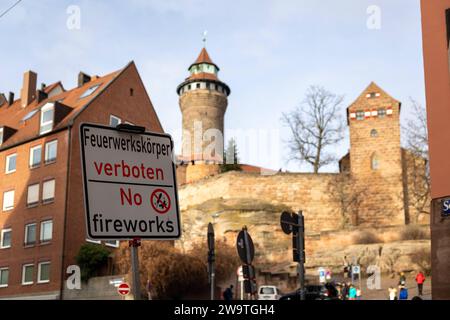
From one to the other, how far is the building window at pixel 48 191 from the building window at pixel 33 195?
0.67 meters

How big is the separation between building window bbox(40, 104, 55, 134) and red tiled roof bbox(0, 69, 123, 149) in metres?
0.62

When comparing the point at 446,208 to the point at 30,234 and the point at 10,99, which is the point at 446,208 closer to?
the point at 30,234

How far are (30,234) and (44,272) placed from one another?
3.18 m

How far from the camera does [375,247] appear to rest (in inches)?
1797

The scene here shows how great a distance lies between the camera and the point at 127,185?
3.85 metres

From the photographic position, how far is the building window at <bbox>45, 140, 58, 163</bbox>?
4116 cm

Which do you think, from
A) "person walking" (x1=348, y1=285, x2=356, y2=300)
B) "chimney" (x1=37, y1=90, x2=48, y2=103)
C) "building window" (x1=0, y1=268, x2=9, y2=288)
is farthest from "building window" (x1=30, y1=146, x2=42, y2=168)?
"person walking" (x1=348, y1=285, x2=356, y2=300)

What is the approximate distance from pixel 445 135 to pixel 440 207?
90.5 inches

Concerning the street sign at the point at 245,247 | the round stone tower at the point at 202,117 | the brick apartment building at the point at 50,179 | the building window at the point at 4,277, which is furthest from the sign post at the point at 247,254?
the round stone tower at the point at 202,117

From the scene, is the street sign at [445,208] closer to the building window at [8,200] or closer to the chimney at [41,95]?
the building window at [8,200]

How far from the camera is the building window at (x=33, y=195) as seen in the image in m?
40.8

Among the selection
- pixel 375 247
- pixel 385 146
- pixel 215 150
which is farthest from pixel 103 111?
pixel 215 150
